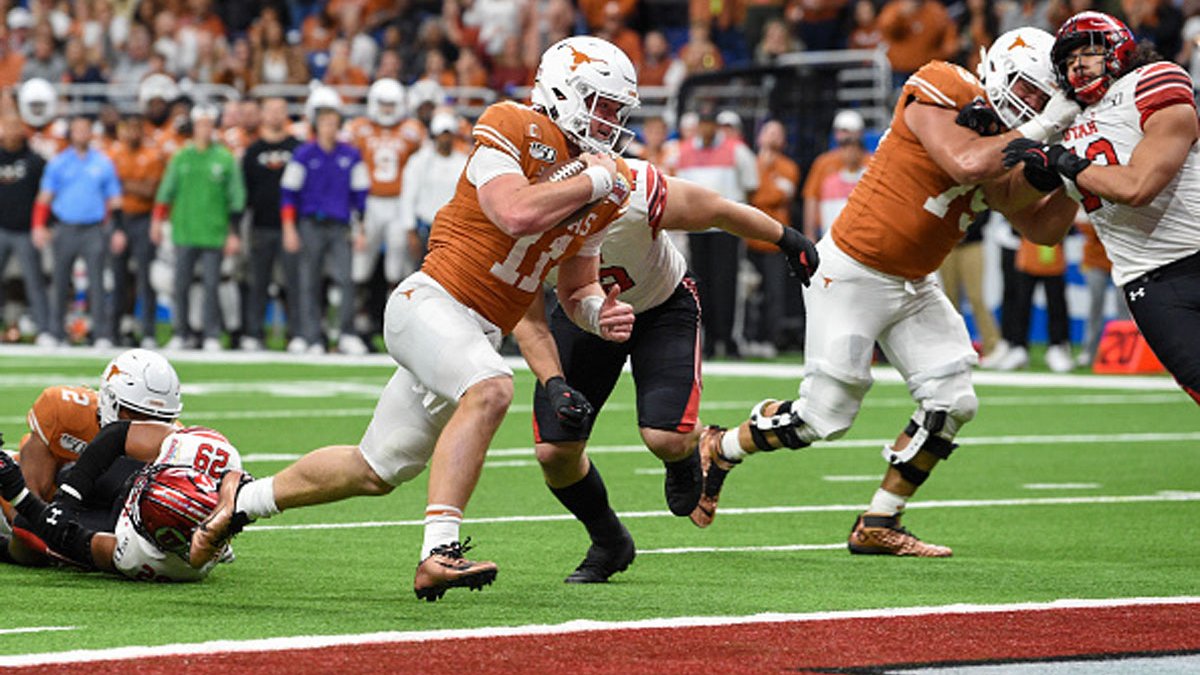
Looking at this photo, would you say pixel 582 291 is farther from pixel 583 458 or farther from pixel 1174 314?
pixel 1174 314

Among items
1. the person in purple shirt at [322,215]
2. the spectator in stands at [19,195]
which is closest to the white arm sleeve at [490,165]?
the person in purple shirt at [322,215]

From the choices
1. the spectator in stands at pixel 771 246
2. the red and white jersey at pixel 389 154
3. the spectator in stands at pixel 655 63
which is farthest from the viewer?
the spectator in stands at pixel 655 63

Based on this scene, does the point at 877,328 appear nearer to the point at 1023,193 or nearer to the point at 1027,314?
the point at 1023,193

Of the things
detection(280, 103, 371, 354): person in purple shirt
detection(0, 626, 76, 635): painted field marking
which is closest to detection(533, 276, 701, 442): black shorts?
detection(0, 626, 76, 635): painted field marking

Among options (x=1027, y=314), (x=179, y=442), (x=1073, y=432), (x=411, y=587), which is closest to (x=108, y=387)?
(x=179, y=442)

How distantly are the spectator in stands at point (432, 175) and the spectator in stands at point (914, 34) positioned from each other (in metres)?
4.37

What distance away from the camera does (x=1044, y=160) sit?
7.61 m

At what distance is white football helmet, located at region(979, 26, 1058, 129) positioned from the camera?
26.1 feet

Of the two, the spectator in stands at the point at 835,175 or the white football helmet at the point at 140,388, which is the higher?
the white football helmet at the point at 140,388

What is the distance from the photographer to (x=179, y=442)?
7.54 metres

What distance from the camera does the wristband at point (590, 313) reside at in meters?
7.02

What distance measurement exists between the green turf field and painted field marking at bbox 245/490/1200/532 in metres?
0.02

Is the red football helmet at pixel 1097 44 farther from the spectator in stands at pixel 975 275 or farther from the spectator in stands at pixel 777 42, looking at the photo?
the spectator in stands at pixel 777 42

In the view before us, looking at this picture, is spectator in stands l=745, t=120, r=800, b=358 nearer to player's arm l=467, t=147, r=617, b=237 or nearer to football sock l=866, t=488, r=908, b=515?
football sock l=866, t=488, r=908, b=515
